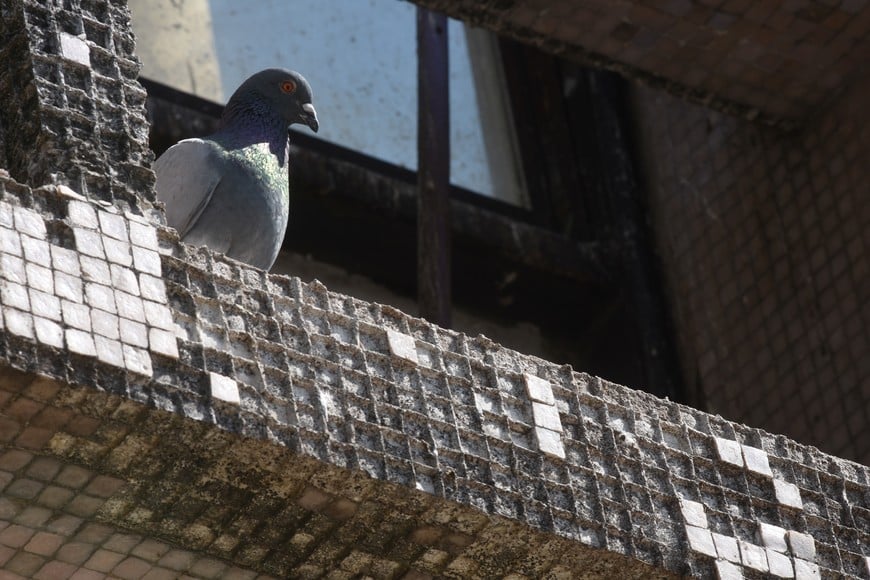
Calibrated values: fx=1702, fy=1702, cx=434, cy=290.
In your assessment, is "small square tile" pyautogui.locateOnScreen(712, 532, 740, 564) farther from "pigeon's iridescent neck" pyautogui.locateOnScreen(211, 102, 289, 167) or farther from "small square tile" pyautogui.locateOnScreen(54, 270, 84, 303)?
"pigeon's iridescent neck" pyautogui.locateOnScreen(211, 102, 289, 167)

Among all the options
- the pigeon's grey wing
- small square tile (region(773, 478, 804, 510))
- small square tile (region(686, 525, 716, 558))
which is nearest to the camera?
small square tile (region(686, 525, 716, 558))

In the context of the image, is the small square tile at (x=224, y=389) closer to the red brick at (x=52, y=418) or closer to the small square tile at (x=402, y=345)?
the red brick at (x=52, y=418)

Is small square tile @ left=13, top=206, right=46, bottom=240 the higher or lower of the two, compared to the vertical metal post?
higher

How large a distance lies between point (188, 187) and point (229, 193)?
9cm

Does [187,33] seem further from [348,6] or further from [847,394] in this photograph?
[847,394]

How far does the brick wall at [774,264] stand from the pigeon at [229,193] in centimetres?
201

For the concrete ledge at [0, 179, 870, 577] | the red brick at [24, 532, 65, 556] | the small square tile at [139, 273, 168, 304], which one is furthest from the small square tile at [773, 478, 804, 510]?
the red brick at [24, 532, 65, 556]

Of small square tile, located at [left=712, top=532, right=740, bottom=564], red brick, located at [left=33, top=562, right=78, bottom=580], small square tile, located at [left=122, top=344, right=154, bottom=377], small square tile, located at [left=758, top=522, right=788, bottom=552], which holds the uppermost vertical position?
small square tile, located at [left=122, top=344, right=154, bottom=377]

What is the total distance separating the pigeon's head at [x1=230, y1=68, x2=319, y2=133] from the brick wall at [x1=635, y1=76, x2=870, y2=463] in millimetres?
1873

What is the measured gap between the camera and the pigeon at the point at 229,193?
353cm

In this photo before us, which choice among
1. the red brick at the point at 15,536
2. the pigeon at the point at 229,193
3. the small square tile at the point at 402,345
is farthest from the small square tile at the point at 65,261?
the pigeon at the point at 229,193

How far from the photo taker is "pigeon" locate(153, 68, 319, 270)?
3.53m

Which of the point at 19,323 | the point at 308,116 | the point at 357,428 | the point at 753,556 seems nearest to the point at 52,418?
the point at 19,323

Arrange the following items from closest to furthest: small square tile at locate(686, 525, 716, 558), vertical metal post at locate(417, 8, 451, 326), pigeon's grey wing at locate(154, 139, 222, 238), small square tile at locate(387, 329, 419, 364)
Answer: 1. small square tile at locate(387, 329, 419, 364)
2. small square tile at locate(686, 525, 716, 558)
3. pigeon's grey wing at locate(154, 139, 222, 238)
4. vertical metal post at locate(417, 8, 451, 326)
